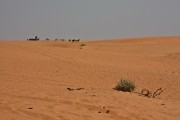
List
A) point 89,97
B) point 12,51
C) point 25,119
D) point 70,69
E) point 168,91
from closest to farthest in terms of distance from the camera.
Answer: point 25,119, point 89,97, point 168,91, point 70,69, point 12,51

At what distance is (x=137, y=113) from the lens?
30.9 feet

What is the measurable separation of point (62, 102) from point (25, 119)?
2.10 meters

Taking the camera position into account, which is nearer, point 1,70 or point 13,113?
point 13,113

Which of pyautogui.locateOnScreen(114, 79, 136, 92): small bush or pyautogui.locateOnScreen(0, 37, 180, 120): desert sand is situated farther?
pyautogui.locateOnScreen(114, 79, 136, 92): small bush

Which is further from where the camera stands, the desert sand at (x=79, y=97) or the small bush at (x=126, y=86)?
the small bush at (x=126, y=86)

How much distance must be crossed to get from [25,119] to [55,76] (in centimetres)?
1038

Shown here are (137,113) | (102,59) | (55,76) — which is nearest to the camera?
(137,113)

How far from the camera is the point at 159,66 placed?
27.5 m

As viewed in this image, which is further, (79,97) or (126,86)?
(126,86)

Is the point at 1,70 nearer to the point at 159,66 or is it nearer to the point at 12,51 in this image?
the point at 12,51

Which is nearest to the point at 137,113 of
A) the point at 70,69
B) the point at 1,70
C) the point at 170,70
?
the point at 1,70

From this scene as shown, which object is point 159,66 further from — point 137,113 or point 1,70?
point 137,113

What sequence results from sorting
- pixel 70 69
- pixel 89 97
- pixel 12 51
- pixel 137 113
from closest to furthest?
pixel 137 113
pixel 89 97
pixel 70 69
pixel 12 51

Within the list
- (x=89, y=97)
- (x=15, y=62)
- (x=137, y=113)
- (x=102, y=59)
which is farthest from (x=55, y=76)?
(x=102, y=59)
